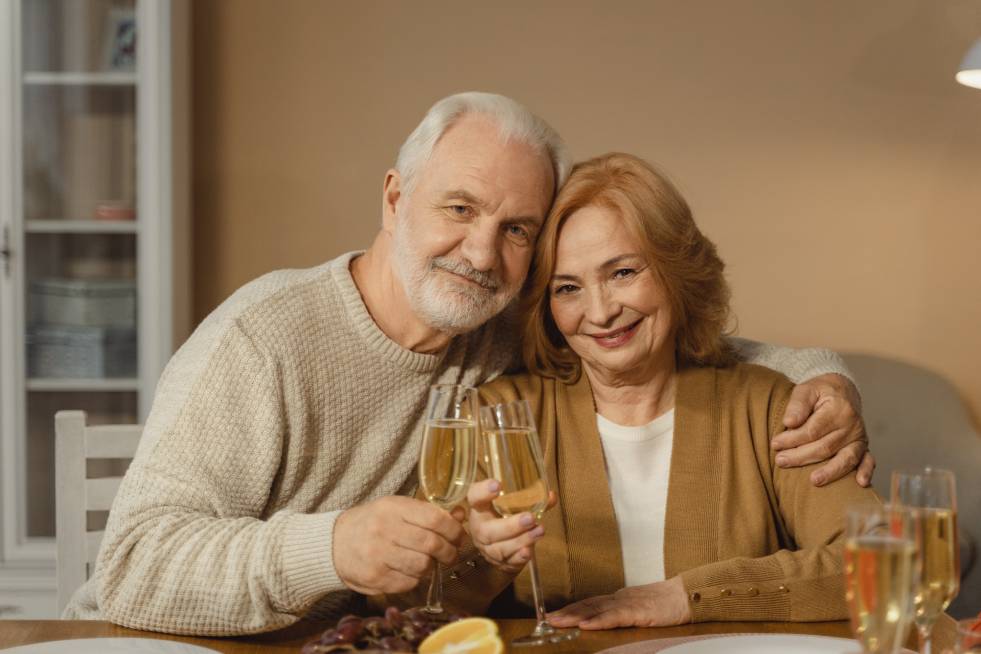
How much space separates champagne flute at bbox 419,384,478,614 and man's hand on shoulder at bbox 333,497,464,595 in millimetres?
34

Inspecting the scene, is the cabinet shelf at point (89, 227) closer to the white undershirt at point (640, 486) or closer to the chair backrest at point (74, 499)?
the chair backrest at point (74, 499)

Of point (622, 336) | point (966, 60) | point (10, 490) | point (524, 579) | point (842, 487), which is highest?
point (966, 60)

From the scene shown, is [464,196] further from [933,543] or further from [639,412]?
[933,543]

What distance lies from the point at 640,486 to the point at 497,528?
23.4 inches

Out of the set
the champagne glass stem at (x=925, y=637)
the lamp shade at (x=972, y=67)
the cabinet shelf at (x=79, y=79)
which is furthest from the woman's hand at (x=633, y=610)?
the cabinet shelf at (x=79, y=79)

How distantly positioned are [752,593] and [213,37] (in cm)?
266

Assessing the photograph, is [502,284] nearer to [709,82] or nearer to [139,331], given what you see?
[139,331]

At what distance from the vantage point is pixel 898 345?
357 centimetres

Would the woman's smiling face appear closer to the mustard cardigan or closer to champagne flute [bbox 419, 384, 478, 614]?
the mustard cardigan

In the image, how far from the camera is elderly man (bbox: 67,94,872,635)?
61.6 inches

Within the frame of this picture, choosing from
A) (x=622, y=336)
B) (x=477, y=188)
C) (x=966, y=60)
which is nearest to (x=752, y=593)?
(x=622, y=336)

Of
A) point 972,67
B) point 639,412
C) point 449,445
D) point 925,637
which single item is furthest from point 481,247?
point 972,67

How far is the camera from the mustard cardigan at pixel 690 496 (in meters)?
1.73

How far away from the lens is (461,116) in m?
1.82
